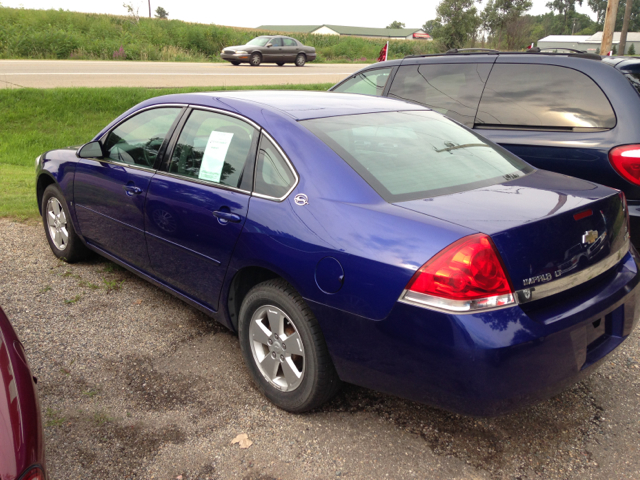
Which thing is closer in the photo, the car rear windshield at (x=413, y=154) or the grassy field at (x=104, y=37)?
the car rear windshield at (x=413, y=154)

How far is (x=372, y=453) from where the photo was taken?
2.62 metres

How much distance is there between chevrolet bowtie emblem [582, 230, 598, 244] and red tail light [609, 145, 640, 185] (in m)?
1.86

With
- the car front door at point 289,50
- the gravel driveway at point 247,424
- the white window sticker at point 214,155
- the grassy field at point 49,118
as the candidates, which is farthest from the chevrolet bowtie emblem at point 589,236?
the car front door at point 289,50

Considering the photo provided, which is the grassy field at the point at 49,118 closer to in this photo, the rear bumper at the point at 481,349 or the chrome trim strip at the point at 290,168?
the chrome trim strip at the point at 290,168

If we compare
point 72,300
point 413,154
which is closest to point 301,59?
point 72,300

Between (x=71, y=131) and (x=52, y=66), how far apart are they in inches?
405

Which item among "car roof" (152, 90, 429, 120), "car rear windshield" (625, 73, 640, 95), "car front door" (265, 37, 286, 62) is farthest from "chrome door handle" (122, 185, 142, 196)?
"car front door" (265, 37, 286, 62)

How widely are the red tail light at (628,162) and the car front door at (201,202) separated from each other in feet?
8.98

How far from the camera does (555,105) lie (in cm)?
456

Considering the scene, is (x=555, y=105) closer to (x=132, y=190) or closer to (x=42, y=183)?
(x=132, y=190)

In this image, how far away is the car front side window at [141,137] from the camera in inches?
149

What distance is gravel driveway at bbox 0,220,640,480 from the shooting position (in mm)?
2518

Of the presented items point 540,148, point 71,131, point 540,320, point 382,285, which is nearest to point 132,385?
point 382,285

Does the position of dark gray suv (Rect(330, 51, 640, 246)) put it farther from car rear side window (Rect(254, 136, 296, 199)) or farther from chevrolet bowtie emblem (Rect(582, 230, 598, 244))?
car rear side window (Rect(254, 136, 296, 199))
